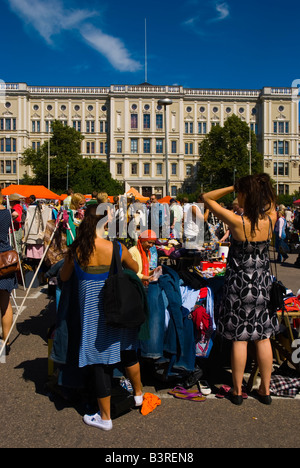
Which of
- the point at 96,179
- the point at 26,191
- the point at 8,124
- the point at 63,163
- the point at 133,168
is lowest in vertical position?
the point at 26,191

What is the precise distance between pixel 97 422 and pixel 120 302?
3.42ft

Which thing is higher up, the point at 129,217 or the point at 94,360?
the point at 129,217

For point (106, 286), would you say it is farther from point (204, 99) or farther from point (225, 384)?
point (204, 99)

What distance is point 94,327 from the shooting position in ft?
10.9

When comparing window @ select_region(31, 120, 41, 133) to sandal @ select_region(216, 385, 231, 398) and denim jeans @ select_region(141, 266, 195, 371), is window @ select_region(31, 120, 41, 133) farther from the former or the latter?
sandal @ select_region(216, 385, 231, 398)

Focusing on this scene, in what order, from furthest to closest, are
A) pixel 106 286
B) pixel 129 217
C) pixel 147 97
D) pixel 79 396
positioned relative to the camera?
1. pixel 147 97
2. pixel 129 217
3. pixel 79 396
4. pixel 106 286

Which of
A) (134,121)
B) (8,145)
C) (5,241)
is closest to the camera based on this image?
(5,241)

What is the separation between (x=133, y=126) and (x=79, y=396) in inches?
2940

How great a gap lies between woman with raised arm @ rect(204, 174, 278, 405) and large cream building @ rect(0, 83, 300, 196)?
7131cm

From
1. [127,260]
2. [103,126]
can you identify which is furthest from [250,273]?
[103,126]

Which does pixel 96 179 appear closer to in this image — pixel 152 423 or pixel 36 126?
pixel 36 126

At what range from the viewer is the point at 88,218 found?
3.34 m

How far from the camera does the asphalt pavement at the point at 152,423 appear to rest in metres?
3.12

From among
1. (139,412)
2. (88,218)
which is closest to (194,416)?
(139,412)
